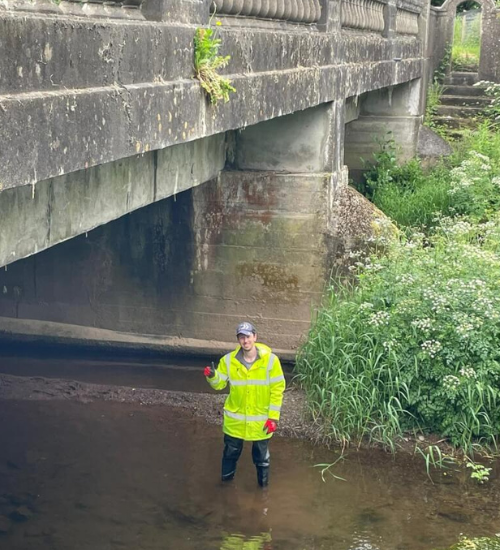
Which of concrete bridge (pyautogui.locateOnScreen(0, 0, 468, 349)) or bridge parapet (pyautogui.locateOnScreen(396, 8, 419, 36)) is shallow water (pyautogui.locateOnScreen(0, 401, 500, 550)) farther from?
bridge parapet (pyautogui.locateOnScreen(396, 8, 419, 36))

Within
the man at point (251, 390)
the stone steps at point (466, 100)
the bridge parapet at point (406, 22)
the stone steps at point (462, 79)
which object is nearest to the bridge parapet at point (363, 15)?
the bridge parapet at point (406, 22)

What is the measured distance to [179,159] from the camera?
25.4 ft

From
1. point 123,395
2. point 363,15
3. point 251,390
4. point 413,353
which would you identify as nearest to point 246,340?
point 251,390

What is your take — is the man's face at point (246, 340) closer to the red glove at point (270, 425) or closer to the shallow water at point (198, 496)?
the red glove at point (270, 425)

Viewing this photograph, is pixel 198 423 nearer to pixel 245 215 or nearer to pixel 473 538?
pixel 245 215

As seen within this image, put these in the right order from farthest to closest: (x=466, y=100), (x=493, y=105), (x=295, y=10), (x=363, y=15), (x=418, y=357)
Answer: (x=466, y=100)
(x=493, y=105)
(x=363, y=15)
(x=295, y=10)
(x=418, y=357)

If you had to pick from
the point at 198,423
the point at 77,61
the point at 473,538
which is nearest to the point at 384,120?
the point at 198,423

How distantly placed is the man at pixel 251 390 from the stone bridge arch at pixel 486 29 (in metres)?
13.3

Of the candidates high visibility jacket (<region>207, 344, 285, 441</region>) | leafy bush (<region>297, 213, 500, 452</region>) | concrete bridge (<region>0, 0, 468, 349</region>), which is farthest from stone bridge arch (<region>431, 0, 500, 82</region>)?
high visibility jacket (<region>207, 344, 285, 441</region>)

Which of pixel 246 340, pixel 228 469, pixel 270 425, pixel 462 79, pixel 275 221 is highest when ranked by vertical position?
pixel 462 79

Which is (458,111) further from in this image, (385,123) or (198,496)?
(198,496)

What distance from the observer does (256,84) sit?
22.7ft

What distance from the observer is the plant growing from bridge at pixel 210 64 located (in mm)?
5777

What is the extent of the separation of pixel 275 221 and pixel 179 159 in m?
1.96
